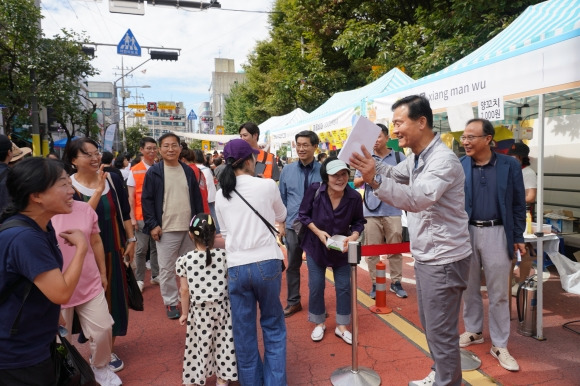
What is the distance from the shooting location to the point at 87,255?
2803mm

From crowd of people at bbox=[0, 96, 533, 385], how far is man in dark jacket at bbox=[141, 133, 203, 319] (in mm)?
12

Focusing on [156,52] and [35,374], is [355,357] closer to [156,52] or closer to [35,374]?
[35,374]

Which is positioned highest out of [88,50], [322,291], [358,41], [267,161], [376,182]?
[88,50]

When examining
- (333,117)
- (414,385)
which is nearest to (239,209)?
(414,385)

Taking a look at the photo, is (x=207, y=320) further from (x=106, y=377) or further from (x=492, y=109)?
(x=492, y=109)

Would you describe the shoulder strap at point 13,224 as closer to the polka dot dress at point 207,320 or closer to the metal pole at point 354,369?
the polka dot dress at point 207,320

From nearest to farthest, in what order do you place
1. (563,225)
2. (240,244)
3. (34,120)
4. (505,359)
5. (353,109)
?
(240,244) → (505,359) → (563,225) → (353,109) → (34,120)

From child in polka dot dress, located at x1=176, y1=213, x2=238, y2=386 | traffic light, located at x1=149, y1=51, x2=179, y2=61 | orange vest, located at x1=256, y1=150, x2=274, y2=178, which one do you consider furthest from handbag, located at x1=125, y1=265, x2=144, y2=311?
traffic light, located at x1=149, y1=51, x2=179, y2=61

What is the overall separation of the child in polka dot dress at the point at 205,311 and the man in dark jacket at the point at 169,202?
1.38 meters

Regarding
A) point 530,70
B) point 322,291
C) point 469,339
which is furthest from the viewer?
point 322,291

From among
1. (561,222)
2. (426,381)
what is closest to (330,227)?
(426,381)

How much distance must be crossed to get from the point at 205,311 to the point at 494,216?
2.50 meters

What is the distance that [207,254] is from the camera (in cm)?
283

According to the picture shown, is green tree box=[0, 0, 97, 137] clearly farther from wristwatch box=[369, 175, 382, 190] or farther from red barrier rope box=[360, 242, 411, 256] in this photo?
wristwatch box=[369, 175, 382, 190]
